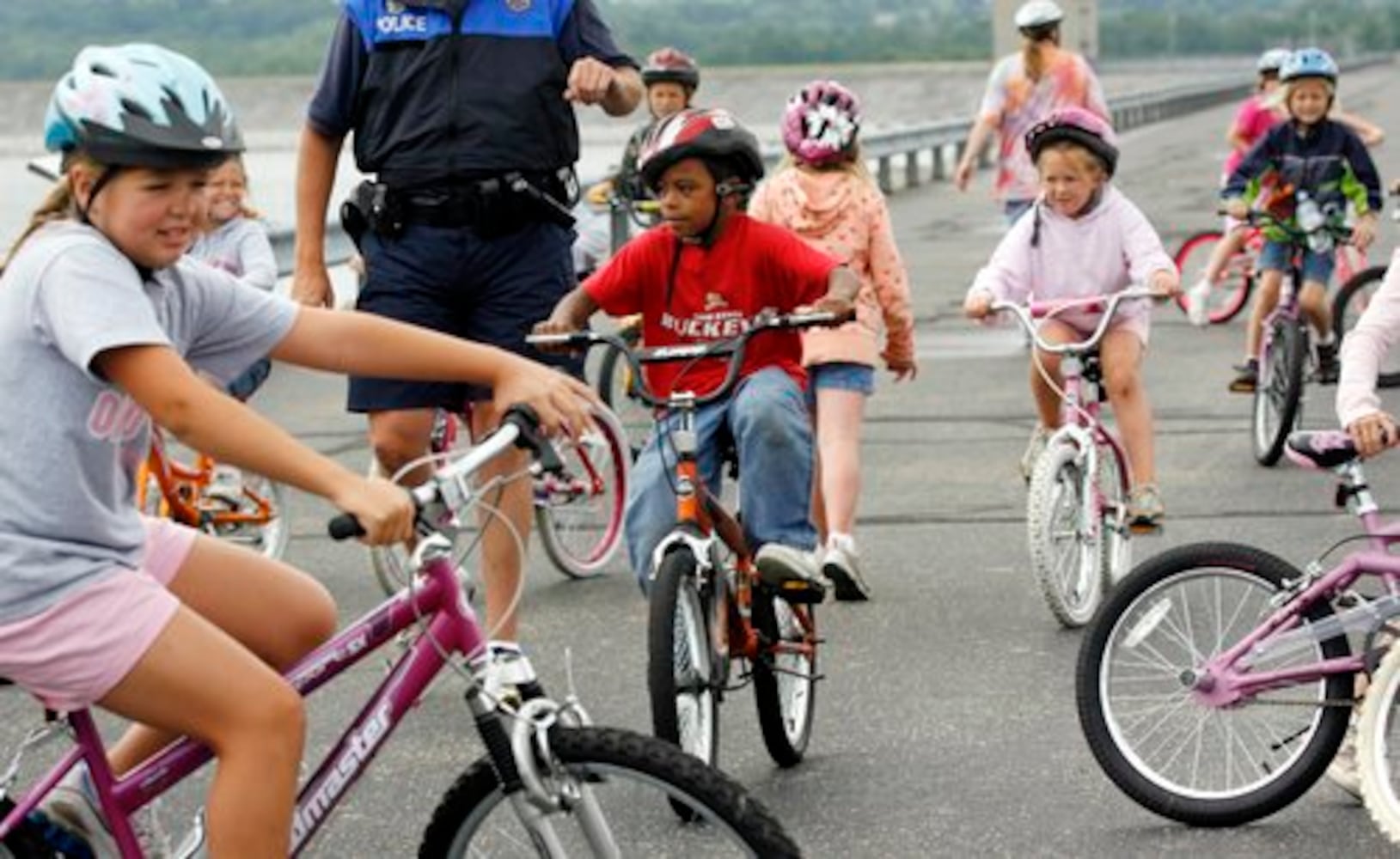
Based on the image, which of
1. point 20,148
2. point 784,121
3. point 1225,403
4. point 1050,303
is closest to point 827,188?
point 784,121

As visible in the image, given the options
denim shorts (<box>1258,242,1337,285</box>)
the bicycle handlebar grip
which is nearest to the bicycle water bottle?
denim shorts (<box>1258,242,1337,285</box>)

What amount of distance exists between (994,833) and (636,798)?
2.05 metres

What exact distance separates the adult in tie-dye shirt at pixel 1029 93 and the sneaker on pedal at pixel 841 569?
266 inches

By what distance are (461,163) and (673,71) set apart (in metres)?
6.35

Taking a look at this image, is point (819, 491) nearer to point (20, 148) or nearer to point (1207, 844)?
point (1207, 844)

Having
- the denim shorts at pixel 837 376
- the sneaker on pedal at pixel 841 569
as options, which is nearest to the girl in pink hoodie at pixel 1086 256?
the denim shorts at pixel 837 376

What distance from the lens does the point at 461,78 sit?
7742 mm

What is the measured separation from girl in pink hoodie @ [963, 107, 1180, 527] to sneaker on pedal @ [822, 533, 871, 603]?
30.8 inches

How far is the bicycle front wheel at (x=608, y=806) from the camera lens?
15.2 feet

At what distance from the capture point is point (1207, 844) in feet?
21.2

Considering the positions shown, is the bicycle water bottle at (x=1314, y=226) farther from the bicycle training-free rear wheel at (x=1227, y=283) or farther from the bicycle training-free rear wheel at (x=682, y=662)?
the bicycle training-free rear wheel at (x=682, y=662)

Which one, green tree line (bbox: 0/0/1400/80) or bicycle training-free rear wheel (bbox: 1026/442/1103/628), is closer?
bicycle training-free rear wheel (bbox: 1026/442/1103/628)

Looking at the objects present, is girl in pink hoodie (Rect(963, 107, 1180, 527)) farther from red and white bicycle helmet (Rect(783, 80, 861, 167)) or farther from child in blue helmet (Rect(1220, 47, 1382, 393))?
child in blue helmet (Rect(1220, 47, 1382, 393))

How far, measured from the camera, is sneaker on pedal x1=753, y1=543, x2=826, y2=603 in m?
6.82
